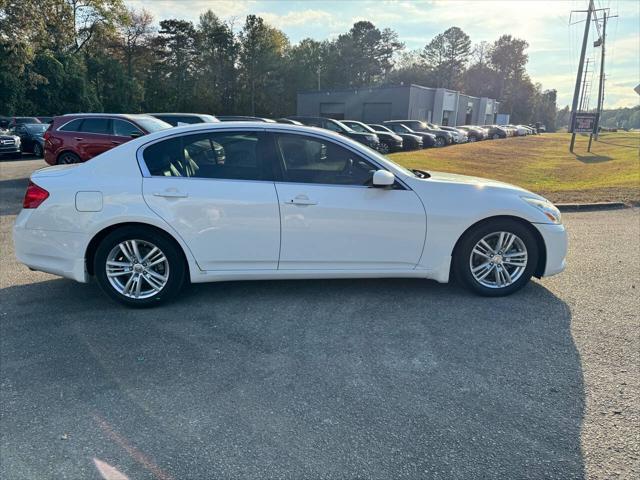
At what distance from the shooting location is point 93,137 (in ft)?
36.1

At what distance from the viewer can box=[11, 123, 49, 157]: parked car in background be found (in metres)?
17.9

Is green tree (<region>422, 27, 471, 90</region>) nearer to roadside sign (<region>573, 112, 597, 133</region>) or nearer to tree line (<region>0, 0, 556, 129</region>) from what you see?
tree line (<region>0, 0, 556, 129</region>)

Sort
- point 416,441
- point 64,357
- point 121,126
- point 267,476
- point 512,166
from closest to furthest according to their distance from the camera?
point 267,476, point 416,441, point 64,357, point 121,126, point 512,166

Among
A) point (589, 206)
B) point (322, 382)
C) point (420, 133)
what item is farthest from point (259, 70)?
point (322, 382)

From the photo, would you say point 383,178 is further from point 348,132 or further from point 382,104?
point 382,104

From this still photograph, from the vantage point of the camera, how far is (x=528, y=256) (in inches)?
166

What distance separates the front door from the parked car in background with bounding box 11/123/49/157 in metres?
17.8

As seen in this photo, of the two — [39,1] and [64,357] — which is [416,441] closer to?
[64,357]

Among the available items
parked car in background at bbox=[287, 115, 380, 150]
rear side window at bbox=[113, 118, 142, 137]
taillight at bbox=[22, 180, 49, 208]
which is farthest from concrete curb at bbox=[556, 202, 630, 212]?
parked car in background at bbox=[287, 115, 380, 150]

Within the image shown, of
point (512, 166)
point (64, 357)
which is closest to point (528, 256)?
point (64, 357)

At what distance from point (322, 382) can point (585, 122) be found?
80.5ft

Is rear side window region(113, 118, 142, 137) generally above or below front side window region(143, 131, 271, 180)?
above

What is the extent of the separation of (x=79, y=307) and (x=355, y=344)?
2.56 m

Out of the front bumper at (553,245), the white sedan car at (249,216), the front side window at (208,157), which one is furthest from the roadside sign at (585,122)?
the front side window at (208,157)
